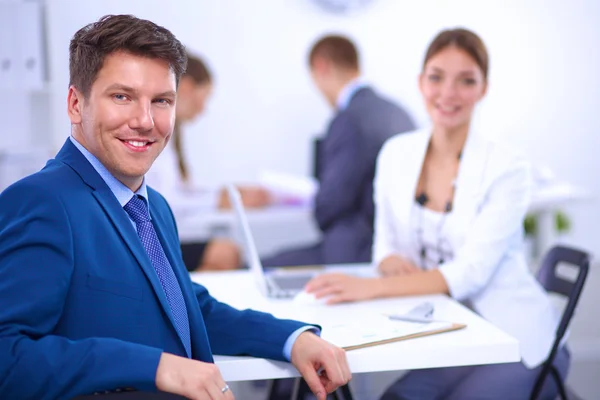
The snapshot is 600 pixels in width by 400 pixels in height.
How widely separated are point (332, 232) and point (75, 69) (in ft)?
7.16

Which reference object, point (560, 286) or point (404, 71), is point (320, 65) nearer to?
point (404, 71)

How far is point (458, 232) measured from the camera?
2088 mm

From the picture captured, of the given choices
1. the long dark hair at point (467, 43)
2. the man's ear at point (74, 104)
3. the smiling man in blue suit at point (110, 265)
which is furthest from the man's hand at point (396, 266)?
the man's ear at point (74, 104)

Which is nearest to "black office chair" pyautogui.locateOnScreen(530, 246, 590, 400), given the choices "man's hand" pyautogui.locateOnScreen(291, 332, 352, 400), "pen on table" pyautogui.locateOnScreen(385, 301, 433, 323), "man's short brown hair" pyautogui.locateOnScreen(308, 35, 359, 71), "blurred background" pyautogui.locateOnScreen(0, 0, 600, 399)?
"pen on table" pyautogui.locateOnScreen(385, 301, 433, 323)

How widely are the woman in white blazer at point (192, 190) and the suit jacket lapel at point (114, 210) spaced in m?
2.17

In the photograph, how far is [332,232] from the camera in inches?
132

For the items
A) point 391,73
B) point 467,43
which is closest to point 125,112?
point 467,43

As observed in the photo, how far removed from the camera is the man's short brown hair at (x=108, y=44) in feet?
4.01

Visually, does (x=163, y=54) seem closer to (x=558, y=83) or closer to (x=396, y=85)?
(x=396, y=85)

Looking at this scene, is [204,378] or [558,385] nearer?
[204,378]

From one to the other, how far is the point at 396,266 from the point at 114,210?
1.08 metres

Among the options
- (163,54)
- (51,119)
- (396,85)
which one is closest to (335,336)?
(163,54)

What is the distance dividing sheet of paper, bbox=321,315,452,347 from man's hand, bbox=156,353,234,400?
403 millimetres

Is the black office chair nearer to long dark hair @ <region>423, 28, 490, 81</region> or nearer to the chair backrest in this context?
the chair backrest
